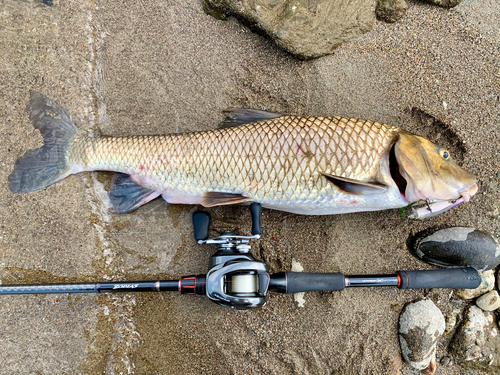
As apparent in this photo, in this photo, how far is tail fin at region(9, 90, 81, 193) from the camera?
7.72 feet

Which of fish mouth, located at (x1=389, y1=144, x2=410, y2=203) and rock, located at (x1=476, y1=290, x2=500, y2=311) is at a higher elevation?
fish mouth, located at (x1=389, y1=144, x2=410, y2=203)

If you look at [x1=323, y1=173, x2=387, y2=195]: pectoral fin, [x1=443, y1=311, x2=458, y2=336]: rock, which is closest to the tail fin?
[x1=323, y1=173, x2=387, y2=195]: pectoral fin

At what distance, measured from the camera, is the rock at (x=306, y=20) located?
7.62ft

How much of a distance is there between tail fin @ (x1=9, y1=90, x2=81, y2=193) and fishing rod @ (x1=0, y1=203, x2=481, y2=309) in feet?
2.58

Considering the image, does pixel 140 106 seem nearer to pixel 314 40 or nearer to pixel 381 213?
pixel 314 40

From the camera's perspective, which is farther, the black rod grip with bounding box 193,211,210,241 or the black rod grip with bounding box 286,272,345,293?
the black rod grip with bounding box 193,211,210,241

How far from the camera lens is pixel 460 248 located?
238 centimetres

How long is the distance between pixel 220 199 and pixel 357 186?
3.16ft

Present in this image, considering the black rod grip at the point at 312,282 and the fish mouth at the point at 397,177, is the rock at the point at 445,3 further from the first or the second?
the black rod grip at the point at 312,282

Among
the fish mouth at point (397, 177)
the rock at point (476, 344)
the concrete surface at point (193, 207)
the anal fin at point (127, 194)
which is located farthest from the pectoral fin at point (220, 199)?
the rock at point (476, 344)

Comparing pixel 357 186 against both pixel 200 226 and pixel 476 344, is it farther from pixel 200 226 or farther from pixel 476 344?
pixel 476 344

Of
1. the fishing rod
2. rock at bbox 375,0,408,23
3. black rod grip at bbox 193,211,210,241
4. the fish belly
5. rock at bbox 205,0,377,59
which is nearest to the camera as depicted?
the fishing rod

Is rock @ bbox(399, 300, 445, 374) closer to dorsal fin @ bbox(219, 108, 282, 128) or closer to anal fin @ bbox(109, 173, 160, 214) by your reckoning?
dorsal fin @ bbox(219, 108, 282, 128)

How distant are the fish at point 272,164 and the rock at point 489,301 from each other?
3.24ft
